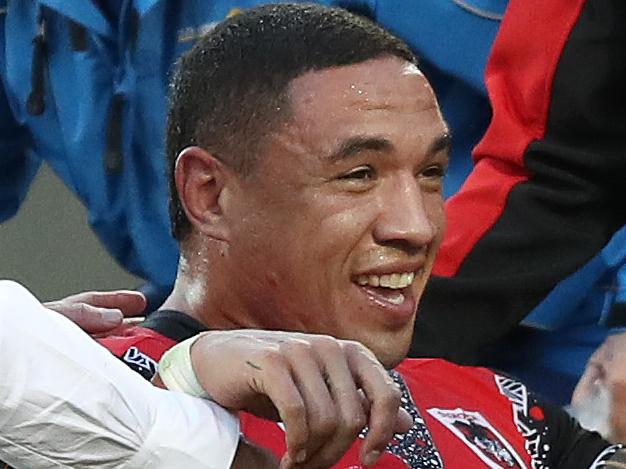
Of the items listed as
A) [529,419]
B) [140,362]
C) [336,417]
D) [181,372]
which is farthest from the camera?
[529,419]

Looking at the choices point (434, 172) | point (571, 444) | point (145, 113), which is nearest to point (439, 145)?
point (434, 172)

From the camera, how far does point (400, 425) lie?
1.23m

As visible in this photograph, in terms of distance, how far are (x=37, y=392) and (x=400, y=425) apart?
0.75ft

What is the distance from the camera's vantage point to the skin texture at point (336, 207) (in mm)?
1507

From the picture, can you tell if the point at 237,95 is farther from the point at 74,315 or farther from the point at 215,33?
the point at 74,315

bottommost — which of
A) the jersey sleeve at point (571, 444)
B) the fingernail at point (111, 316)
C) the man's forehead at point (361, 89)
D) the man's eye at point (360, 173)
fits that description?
the jersey sleeve at point (571, 444)

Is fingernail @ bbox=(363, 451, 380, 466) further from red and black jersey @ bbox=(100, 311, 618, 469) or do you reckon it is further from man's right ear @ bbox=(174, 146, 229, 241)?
man's right ear @ bbox=(174, 146, 229, 241)

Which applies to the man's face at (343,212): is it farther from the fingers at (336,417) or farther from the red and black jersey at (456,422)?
the fingers at (336,417)

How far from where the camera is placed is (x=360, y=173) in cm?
151

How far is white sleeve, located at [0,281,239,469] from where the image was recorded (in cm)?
114

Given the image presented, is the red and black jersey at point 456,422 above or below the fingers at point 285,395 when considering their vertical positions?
below

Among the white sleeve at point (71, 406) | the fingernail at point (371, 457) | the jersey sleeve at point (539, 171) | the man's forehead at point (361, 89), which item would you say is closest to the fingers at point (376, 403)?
the fingernail at point (371, 457)

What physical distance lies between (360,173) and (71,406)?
42 cm

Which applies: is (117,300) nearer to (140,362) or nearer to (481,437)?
(140,362)
